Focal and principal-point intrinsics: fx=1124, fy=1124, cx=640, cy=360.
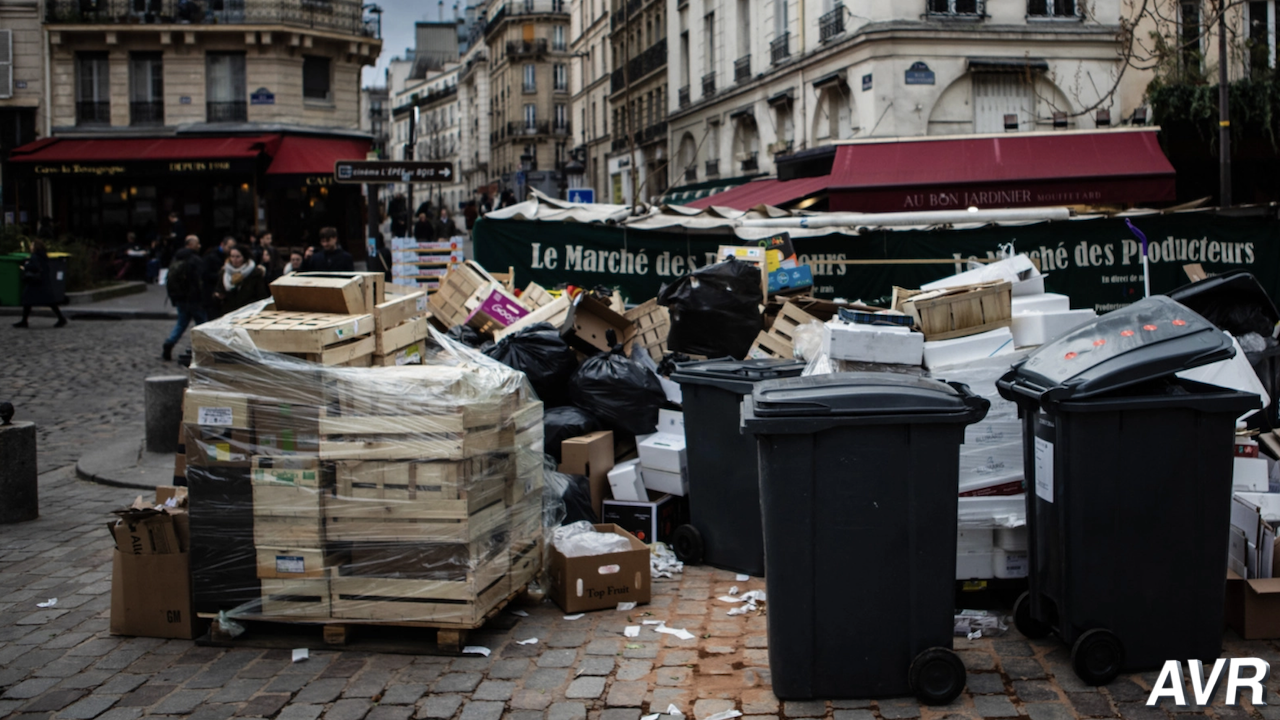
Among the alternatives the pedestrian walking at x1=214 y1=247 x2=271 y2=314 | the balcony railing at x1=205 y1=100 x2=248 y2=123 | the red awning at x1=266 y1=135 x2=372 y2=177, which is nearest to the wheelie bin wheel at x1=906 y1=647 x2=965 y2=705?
the pedestrian walking at x1=214 y1=247 x2=271 y2=314

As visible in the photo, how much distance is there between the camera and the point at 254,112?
32.5 m

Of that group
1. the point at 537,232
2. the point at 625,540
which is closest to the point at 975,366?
the point at 625,540

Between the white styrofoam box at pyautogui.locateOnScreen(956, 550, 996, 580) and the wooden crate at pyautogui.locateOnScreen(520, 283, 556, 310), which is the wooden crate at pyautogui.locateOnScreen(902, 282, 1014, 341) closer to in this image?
the white styrofoam box at pyautogui.locateOnScreen(956, 550, 996, 580)

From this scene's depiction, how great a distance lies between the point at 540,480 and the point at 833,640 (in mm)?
1941

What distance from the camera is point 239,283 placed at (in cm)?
1379

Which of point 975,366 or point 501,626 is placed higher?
point 975,366

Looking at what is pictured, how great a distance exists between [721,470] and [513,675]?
1.89 m

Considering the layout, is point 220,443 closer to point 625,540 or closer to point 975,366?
point 625,540

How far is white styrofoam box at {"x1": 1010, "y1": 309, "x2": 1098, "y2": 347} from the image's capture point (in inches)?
236

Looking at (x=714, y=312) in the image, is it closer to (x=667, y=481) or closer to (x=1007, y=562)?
(x=667, y=481)

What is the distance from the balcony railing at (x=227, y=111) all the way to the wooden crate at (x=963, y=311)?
3036cm

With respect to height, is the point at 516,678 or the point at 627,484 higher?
the point at 627,484

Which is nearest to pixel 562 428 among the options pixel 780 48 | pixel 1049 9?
pixel 1049 9

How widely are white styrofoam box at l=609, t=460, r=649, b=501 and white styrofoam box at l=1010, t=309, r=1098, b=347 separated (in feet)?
7.46
